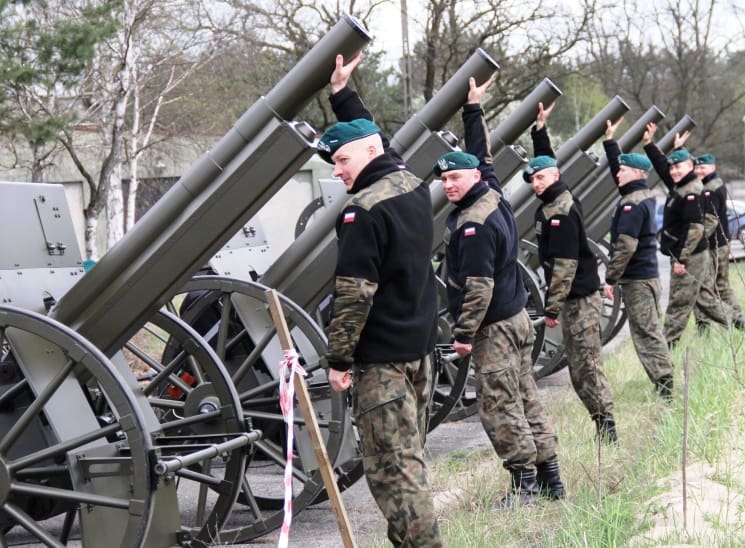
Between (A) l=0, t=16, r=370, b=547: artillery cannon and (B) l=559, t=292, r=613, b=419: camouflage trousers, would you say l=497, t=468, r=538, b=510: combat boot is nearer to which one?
(A) l=0, t=16, r=370, b=547: artillery cannon

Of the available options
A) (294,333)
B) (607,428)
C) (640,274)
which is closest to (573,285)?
(607,428)

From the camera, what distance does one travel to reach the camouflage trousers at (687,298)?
11.2 metres

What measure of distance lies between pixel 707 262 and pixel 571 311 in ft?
14.7

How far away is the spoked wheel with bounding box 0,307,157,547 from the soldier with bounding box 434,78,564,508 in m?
1.98

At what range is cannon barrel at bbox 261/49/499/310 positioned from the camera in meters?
7.03

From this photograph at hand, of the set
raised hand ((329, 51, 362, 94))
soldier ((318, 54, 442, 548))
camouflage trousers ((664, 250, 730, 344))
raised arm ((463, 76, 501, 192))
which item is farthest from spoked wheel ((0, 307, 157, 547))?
camouflage trousers ((664, 250, 730, 344))

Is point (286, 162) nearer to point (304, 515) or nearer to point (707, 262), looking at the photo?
point (304, 515)

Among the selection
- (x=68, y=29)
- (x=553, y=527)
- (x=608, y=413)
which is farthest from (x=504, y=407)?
(x=68, y=29)

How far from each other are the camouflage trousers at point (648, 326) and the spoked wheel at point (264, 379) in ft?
11.6

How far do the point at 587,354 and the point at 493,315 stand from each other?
1779mm

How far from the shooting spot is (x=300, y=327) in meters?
6.16

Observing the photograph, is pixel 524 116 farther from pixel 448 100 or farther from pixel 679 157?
pixel 679 157

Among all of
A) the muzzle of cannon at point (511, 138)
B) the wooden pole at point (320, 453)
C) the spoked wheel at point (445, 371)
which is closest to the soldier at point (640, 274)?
the muzzle of cannon at point (511, 138)

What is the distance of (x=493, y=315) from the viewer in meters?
6.27
